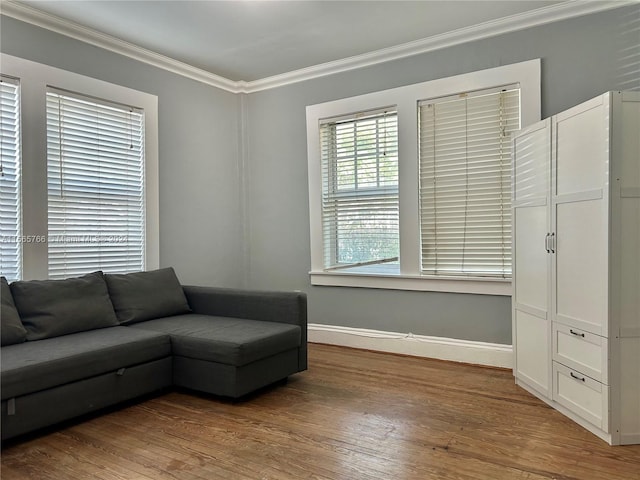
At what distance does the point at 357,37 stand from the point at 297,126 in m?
1.12

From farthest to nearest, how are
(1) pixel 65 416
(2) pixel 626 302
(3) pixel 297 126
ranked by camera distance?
1. (3) pixel 297 126
2. (1) pixel 65 416
3. (2) pixel 626 302

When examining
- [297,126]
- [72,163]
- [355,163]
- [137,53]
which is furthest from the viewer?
[297,126]

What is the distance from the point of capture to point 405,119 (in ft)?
12.9

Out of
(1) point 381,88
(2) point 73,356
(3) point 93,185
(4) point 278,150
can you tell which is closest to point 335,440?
(2) point 73,356

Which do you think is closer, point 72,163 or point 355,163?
point 72,163

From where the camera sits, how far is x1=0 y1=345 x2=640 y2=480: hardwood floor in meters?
2.05

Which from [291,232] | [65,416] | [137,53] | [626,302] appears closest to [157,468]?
[65,416]

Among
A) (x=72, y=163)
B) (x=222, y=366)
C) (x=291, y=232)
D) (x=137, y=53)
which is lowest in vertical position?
(x=222, y=366)

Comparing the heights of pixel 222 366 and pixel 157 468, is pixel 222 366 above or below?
above

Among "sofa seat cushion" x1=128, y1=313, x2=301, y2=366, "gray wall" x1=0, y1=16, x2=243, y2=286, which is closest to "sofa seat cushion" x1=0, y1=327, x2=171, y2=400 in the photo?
"sofa seat cushion" x1=128, y1=313, x2=301, y2=366

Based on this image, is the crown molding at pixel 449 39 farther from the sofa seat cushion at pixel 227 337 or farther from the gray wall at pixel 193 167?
the sofa seat cushion at pixel 227 337

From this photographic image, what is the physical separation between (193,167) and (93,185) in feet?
3.26

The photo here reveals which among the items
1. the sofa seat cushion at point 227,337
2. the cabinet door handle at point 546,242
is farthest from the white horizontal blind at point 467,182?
the sofa seat cushion at point 227,337

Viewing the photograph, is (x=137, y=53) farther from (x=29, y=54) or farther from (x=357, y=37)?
(x=357, y=37)
